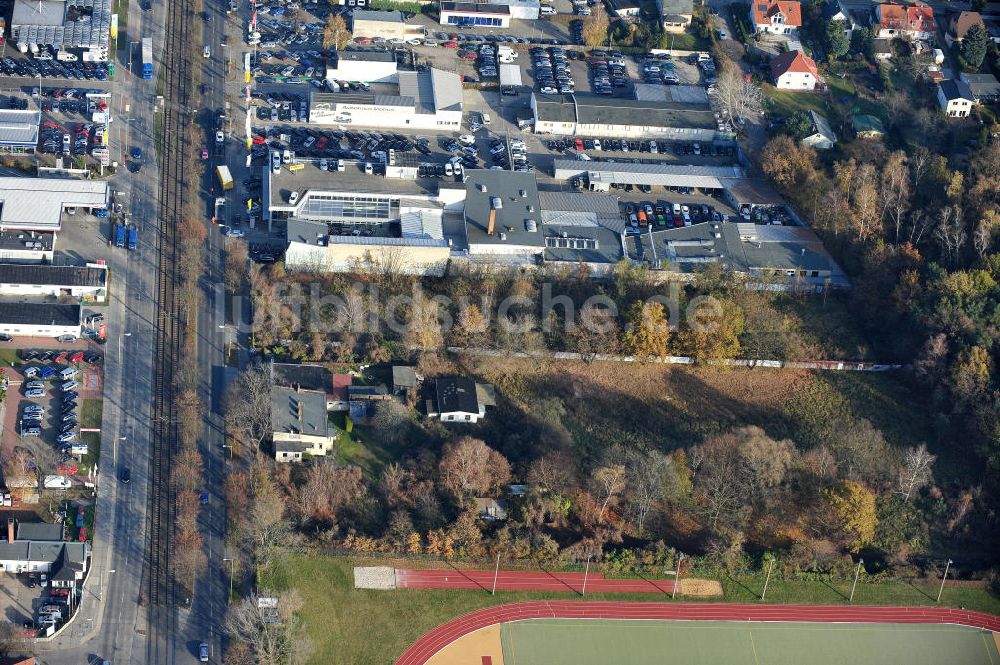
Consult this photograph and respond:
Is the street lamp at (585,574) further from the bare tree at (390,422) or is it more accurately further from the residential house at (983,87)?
the residential house at (983,87)

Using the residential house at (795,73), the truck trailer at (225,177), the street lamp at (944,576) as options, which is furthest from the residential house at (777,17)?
the street lamp at (944,576)

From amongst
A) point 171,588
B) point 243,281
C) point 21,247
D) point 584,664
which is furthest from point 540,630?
point 21,247

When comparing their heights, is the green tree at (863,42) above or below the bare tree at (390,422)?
above

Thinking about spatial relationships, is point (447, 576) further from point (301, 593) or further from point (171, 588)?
point (171, 588)

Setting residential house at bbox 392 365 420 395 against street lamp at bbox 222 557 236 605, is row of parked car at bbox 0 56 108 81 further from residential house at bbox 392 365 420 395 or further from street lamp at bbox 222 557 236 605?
street lamp at bbox 222 557 236 605

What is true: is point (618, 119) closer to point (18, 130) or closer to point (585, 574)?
point (585, 574)

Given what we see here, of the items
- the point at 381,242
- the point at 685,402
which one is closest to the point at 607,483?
the point at 685,402
